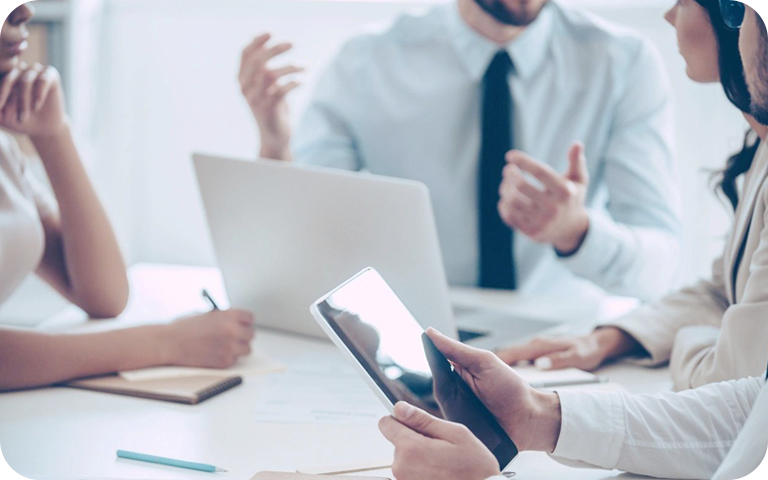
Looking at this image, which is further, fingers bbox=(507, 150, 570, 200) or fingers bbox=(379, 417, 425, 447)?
fingers bbox=(507, 150, 570, 200)

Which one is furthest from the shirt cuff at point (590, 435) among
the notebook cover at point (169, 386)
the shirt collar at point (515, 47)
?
the shirt collar at point (515, 47)

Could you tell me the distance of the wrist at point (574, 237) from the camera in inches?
60.1

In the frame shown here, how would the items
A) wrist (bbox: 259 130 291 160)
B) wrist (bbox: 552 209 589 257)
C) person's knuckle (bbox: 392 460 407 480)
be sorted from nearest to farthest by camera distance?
person's knuckle (bbox: 392 460 407 480) → wrist (bbox: 552 209 589 257) → wrist (bbox: 259 130 291 160)

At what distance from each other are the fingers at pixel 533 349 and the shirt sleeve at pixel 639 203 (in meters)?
0.41

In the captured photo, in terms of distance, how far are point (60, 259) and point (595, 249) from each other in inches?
38.9

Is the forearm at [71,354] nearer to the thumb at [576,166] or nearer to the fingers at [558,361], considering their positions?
the fingers at [558,361]

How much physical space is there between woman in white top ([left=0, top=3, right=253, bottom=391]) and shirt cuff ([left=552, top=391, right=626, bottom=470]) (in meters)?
0.51

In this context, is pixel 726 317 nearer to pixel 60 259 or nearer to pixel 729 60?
pixel 729 60

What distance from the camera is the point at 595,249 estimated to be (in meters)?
1.56

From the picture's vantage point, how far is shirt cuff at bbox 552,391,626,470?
0.85 meters

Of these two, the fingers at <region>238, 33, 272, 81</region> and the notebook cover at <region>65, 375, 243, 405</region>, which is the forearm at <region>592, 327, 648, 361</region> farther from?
the fingers at <region>238, 33, 272, 81</region>

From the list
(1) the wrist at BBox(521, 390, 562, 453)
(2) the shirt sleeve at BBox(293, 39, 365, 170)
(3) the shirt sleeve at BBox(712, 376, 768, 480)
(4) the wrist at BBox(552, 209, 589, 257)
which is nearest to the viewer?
(3) the shirt sleeve at BBox(712, 376, 768, 480)

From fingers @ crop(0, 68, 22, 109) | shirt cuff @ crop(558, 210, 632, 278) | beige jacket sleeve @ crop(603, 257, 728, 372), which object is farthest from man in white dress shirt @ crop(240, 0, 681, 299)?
fingers @ crop(0, 68, 22, 109)

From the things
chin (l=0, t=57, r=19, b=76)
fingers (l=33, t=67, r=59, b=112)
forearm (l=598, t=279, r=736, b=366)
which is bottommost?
forearm (l=598, t=279, r=736, b=366)
